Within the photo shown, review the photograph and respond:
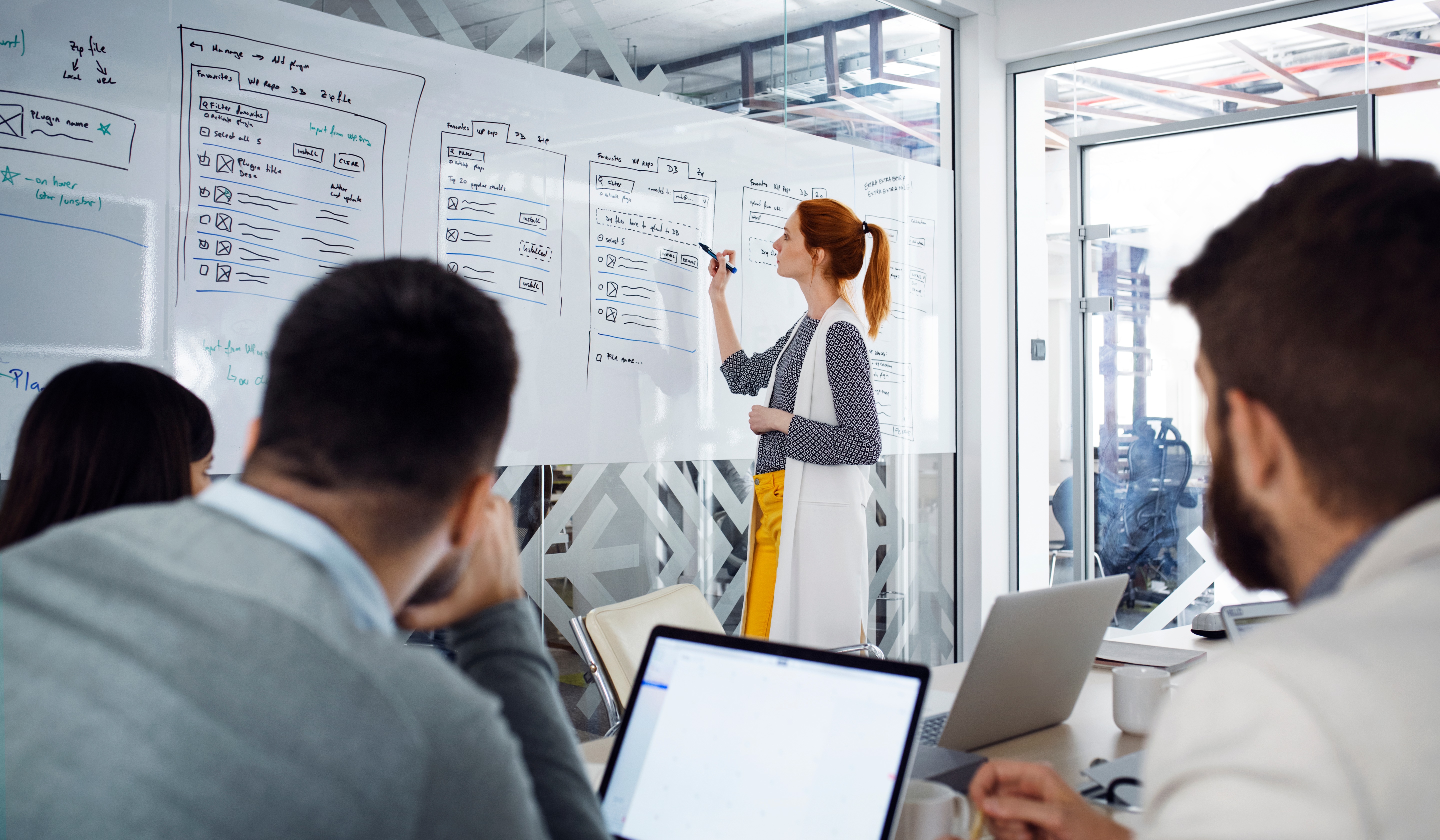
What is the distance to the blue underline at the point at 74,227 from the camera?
2.16 m

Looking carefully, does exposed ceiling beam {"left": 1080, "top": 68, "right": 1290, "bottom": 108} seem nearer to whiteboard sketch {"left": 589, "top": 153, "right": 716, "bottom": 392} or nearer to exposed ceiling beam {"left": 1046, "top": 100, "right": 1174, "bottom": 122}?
exposed ceiling beam {"left": 1046, "top": 100, "right": 1174, "bottom": 122}

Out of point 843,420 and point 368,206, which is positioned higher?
point 368,206

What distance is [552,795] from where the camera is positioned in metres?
0.92

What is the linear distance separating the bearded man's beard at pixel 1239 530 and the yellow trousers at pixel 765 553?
2195 millimetres

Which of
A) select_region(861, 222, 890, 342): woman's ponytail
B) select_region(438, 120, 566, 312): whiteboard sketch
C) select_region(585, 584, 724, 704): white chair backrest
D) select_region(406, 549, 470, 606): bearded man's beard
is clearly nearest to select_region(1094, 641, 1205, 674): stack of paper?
select_region(585, 584, 724, 704): white chair backrest

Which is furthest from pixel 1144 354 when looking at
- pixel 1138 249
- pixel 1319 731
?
pixel 1319 731

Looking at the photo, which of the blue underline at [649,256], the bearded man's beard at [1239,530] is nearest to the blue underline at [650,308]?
the blue underline at [649,256]

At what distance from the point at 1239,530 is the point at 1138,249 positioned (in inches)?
158

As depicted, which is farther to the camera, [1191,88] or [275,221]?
[1191,88]

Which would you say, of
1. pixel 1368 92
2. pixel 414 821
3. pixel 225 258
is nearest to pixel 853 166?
pixel 1368 92

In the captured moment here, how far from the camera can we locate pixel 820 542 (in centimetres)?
304

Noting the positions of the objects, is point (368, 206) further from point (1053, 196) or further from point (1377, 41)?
point (1377, 41)

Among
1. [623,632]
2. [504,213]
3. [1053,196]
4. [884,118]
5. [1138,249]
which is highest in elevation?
[884,118]

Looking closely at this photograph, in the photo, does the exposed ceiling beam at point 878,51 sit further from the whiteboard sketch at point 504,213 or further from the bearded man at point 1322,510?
the bearded man at point 1322,510
